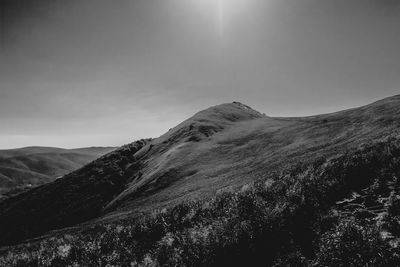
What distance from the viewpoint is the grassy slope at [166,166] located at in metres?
44.0

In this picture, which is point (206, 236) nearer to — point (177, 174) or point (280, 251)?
point (280, 251)

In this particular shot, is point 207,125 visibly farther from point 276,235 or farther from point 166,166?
point 276,235

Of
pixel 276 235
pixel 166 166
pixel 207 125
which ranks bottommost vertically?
pixel 276 235

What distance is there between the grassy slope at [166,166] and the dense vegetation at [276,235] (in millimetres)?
28556

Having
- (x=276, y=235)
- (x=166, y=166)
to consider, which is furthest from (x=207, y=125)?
(x=276, y=235)

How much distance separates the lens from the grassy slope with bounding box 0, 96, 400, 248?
44000 mm

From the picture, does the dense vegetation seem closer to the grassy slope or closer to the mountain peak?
the grassy slope

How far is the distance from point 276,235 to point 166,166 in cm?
5197

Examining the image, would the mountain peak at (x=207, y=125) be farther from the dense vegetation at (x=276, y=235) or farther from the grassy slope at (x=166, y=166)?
the dense vegetation at (x=276, y=235)

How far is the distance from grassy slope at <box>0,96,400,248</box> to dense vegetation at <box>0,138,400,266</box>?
2856cm

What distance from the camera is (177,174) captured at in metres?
50.2

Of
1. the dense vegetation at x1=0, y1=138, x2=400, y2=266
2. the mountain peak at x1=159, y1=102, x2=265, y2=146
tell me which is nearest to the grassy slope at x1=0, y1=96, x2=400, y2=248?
the mountain peak at x1=159, y1=102, x2=265, y2=146

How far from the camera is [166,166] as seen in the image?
5709 centimetres

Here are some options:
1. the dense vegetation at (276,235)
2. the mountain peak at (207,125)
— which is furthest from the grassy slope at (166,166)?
the dense vegetation at (276,235)
